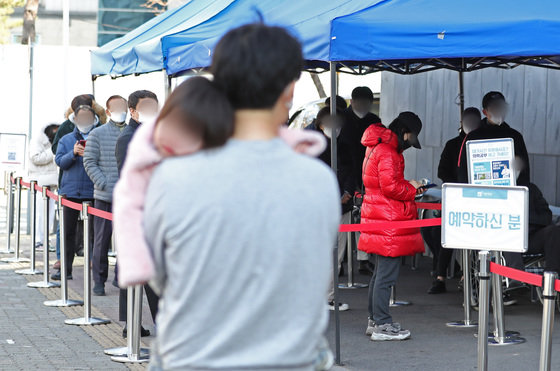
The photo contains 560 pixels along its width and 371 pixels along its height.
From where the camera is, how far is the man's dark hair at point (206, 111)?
2365mm

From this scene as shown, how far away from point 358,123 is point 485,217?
449 centimetres

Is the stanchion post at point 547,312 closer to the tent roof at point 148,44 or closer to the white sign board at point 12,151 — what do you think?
the tent roof at point 148,44

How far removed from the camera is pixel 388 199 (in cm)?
758

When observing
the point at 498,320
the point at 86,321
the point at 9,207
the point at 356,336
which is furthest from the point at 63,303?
the point at 9,207

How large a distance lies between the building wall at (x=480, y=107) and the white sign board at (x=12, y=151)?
17.9 ft

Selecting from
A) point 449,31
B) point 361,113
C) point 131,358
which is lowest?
point 131,358

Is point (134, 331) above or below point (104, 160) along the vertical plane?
below

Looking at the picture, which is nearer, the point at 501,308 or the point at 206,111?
the point at 206,111

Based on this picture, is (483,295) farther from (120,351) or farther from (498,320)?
(120,351)

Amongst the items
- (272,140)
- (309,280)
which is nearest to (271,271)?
(309,280)

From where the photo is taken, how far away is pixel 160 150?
2.43 metres

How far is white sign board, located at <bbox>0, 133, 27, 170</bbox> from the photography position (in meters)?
14.4

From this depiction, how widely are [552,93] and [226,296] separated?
30.5 feet

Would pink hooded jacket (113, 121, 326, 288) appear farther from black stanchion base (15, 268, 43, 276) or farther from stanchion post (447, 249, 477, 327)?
black stanchion base (15, 268, 43, 276)
